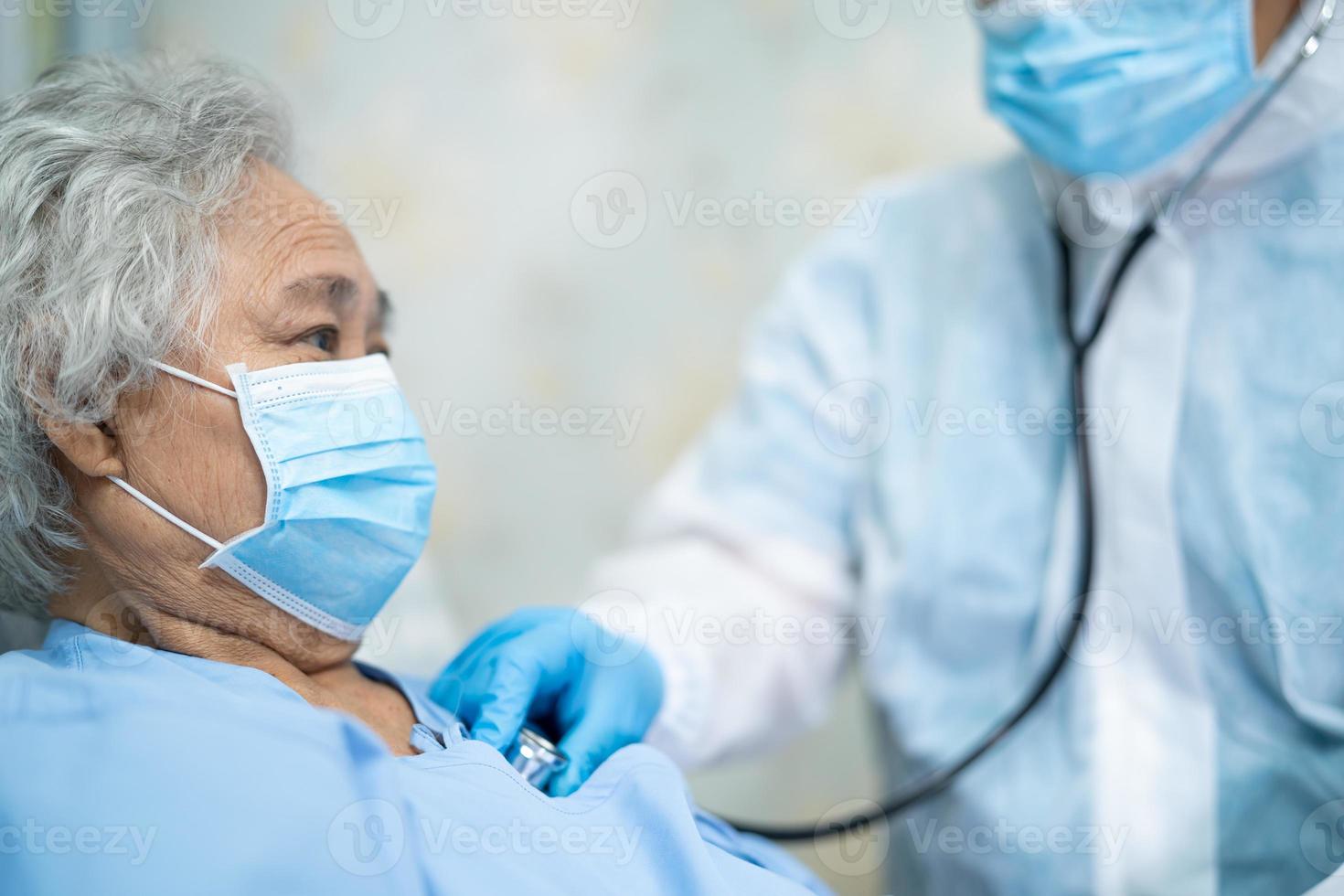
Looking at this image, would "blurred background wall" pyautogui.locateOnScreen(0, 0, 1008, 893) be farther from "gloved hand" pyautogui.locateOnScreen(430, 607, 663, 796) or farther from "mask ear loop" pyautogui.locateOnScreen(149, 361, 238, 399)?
"mask ear loop" pyautogui.locateOnScreen(149, 361, 238, 399)

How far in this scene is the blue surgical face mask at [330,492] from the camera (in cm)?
77

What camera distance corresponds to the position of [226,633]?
804 mm

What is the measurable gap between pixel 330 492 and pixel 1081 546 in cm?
83

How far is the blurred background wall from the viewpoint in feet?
5.78

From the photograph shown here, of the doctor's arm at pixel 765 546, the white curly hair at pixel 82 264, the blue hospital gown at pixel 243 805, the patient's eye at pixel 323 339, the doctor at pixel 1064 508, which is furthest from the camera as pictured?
the doctor's arm at pixel 765 546

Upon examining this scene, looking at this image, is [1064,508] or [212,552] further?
[1064,508]

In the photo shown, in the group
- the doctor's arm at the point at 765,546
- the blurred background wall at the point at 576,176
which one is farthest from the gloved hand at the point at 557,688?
the blurred background wall at the point at 576,176

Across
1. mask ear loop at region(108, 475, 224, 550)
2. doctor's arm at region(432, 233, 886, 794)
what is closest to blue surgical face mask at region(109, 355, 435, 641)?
mask ear loop at region(108, 475, 224, 550)

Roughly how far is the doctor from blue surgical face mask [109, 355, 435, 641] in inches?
6.8

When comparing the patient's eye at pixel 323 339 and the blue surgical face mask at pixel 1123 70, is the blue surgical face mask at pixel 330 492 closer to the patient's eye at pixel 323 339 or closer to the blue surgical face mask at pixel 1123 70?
the patient's eye at pixel 323 339

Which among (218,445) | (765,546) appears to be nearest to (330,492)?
(218,445)

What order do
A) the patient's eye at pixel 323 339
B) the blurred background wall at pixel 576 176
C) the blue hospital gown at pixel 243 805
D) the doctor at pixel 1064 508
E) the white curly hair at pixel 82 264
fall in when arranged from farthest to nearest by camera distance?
the blurred background wall at pixel 576 176 → the doctor at pixel 1064 508 → the patient's eye at pixel 323 339 → the white curly hair at pixel 82 264 → the blue hospital gown at pixel 243 805

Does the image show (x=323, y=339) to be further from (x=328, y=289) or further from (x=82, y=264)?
(x=82, y=264)

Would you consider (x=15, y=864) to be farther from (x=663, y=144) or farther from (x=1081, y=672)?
(x=663, y=144)
